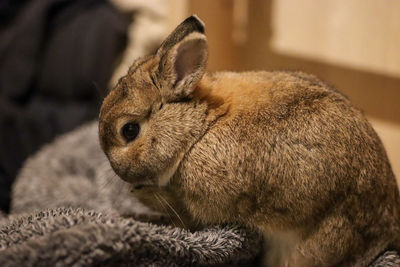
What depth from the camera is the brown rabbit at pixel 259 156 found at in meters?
1.06

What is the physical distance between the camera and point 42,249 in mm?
906

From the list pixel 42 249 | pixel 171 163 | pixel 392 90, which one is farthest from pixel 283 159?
pixel 392 90

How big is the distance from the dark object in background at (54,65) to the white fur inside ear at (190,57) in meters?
1.10

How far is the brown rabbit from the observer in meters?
1.06

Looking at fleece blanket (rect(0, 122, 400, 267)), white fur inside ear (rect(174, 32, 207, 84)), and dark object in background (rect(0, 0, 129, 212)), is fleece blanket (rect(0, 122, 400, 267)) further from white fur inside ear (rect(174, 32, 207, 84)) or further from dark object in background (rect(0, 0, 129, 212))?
dark object in background (rect(0, 0, 129, 212))

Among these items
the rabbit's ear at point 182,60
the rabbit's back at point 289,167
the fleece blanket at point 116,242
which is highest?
the rabbit's ear at point 182,60

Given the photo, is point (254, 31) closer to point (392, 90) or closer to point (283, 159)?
point (392, 90)

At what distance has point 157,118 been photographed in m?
1.11

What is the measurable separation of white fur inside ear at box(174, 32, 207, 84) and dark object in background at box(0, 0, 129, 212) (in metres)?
1.10

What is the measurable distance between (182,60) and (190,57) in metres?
0.02

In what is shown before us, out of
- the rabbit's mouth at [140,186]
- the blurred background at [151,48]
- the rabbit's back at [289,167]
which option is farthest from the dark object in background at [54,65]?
the rabbit's back at [289,167]

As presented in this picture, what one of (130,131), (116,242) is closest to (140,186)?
(130,131)

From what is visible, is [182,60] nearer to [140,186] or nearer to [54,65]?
[140,186]

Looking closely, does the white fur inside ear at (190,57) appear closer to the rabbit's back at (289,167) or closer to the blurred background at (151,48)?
the rabbit's back at (289,167)
